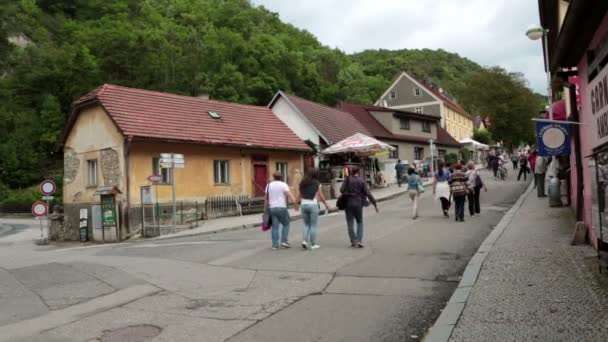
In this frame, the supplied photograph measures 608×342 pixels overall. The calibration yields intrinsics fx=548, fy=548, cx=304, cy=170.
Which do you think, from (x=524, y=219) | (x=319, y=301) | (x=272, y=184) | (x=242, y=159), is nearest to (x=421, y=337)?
Answer: (x=319, y=301)

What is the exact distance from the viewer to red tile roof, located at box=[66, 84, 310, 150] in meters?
22.8

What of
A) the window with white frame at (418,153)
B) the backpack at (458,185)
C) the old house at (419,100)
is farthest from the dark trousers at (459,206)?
the old house at (419,100)

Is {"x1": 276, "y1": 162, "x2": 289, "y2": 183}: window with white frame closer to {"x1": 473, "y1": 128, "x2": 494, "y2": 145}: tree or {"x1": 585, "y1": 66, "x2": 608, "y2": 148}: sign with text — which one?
{"x1": 585, "y1": 66, "x2": 608, "y2": 148}: sign with text

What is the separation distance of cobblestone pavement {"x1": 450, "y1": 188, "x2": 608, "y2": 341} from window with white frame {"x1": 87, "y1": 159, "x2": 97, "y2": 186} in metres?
18.8

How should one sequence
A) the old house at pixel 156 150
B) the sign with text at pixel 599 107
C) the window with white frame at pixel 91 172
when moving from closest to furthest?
the sign with text at pixel 599 107, the old house at pixel 156 150, the window with white frame at pixel 91 172

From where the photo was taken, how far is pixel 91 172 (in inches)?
963

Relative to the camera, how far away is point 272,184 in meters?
Answer: 11.9

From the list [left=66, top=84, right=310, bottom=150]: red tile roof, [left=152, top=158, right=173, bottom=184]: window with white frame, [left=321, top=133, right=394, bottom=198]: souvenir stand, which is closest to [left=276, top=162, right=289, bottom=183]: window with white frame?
[left=66, top=84, right=310, bottom=150]: red tile roof

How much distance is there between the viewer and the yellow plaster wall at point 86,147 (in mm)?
22625

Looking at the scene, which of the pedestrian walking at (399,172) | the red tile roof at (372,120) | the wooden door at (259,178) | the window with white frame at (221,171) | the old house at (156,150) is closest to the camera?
the old house at (156,150)

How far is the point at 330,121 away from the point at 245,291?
30403 millimetres

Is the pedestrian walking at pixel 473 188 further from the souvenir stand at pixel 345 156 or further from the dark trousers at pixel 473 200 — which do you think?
the souvenir stand at pixel 345 156

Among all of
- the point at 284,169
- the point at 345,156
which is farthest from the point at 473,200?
the point at 345,156

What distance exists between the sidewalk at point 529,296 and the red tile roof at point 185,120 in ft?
52.8
